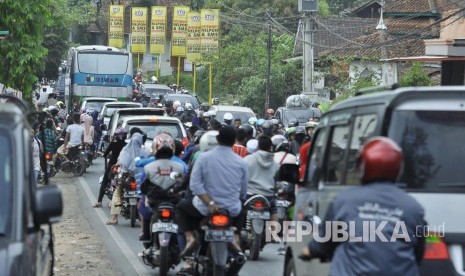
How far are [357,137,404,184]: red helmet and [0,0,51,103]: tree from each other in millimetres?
21786

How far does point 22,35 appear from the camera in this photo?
92.9ft

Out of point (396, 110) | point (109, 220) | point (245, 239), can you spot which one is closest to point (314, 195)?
point (396, 110)

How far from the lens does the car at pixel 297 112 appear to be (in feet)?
121

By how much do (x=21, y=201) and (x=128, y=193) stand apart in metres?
12.2

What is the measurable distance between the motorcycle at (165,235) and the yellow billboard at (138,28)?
47.0 m

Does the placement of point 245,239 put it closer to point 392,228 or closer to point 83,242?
point 83,242

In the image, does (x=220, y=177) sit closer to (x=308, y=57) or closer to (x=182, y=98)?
(x=308, y=57)

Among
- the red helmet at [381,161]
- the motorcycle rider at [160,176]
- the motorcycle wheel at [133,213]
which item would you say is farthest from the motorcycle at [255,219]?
the red helmet at [381,161]

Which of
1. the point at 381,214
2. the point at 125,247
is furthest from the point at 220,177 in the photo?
the point at 125,247

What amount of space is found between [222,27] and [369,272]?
76.5 metres

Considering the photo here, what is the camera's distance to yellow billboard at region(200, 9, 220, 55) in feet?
176

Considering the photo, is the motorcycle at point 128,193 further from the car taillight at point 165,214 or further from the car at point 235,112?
the car at point 235,112

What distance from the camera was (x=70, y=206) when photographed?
24297mm

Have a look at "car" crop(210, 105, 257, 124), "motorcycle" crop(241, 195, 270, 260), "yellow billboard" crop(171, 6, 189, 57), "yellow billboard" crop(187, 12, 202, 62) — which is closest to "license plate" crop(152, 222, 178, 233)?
"motorcycle" crop(241, 195, 270, 260)
